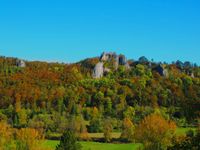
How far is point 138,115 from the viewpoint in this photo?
4619 inches

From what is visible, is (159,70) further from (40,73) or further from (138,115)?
(138,115)

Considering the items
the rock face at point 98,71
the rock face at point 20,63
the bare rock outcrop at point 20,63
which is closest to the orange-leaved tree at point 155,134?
the rock face at point 98,71

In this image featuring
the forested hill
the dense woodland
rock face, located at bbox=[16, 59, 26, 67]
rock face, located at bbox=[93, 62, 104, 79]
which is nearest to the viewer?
the dense woodland

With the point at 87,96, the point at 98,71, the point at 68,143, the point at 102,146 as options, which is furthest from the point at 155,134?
the point at 98,71

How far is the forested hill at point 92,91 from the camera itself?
397 ft

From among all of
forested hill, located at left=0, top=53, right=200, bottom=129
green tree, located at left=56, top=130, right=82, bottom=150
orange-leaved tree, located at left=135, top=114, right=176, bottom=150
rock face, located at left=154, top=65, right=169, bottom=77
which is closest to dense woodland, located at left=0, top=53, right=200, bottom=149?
forested hill, located at left=0, top=53, right=200, bottom=129

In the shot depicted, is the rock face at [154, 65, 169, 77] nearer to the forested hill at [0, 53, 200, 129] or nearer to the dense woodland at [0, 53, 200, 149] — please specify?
the forested hill at [0, 53, 200, 129]

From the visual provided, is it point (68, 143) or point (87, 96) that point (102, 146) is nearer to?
point (68, 143)

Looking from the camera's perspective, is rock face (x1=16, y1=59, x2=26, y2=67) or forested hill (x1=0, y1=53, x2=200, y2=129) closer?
forested hill (x1=0, y1=53, x2=200, y2=129)

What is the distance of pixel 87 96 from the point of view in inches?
5487

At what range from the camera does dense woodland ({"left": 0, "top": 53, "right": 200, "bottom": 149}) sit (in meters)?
104

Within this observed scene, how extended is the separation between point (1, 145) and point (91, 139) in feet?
117

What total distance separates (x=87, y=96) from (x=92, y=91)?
5.17m

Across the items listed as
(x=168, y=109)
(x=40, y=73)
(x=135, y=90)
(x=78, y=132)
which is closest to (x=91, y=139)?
(x=78, y=132)
